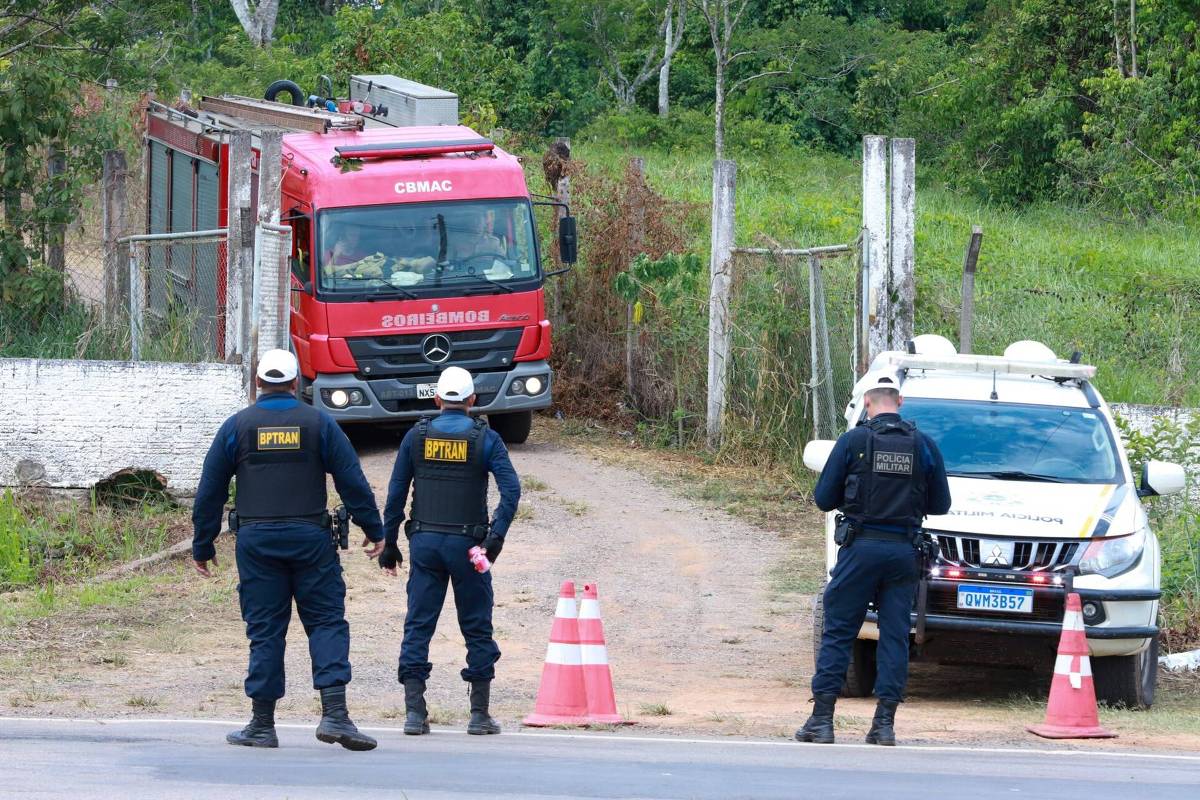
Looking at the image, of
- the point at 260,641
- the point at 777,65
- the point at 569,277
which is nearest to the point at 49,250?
the point at 569,277

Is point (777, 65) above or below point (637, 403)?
above

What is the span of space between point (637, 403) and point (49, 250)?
6189 millimetres

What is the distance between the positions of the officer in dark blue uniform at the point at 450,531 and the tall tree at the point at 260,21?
96.3 ft

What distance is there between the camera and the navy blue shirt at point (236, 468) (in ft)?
24.6

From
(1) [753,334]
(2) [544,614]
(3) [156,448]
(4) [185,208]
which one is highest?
(4) [185,208]

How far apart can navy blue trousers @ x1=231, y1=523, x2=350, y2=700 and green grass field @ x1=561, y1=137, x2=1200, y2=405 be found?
8.72 m

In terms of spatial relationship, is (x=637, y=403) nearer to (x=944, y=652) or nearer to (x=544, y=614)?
(x=544, y=614)

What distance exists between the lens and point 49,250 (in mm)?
16125

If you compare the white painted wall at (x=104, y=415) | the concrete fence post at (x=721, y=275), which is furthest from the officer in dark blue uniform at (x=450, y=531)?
the concrete fence post at (x=721, y=275)

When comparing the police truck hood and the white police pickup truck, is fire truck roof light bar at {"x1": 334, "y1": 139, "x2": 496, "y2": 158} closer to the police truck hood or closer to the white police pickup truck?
the white police pickup truck

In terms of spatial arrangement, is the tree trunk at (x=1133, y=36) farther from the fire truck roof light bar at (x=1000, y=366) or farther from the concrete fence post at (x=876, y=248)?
the fire truck roof light bar at (x=1000, y=366)

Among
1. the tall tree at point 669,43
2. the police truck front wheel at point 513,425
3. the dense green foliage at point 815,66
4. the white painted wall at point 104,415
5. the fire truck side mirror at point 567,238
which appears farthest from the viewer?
the tall tree at point 669,43

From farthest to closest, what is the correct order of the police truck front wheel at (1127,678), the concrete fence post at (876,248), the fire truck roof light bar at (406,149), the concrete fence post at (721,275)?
the concrete fence post at (721,275) < the fire truck roof light bar at (406,149) < the concrete fence post at (876,248) < the police truck front wheel at (1127,678)

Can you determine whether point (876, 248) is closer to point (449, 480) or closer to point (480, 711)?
point (449, 480)
